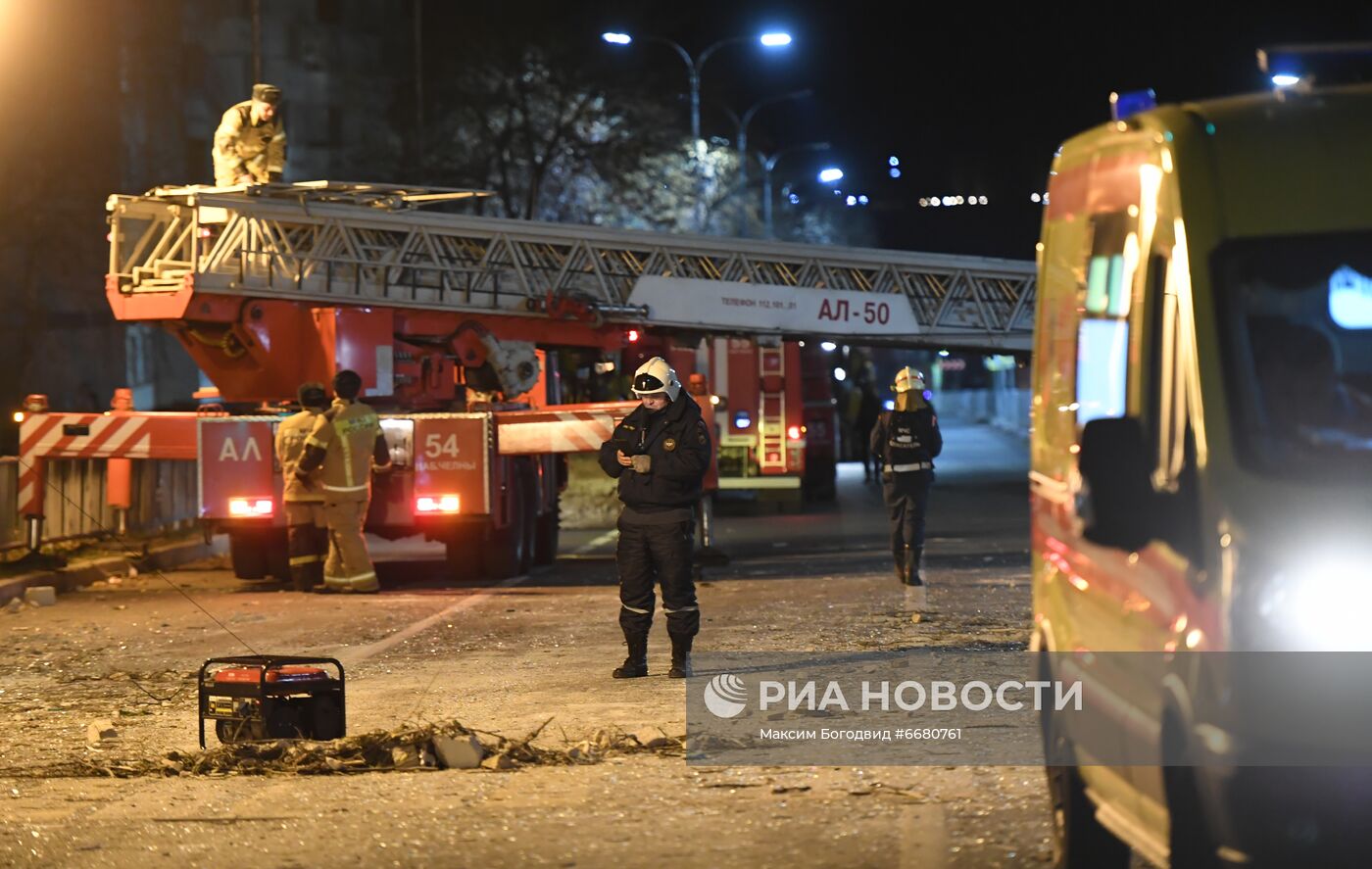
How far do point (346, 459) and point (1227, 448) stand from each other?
11282 millimetres

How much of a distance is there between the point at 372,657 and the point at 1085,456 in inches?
304

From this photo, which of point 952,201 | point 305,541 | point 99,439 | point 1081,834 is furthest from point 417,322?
point 952,201

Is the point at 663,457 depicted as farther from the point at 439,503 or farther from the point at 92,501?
the point at 92,501

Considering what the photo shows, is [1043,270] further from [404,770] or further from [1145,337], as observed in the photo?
[404,770]

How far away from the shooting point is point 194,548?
64.8 feet

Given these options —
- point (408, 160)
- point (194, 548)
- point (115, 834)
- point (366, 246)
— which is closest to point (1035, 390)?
point (115, 834)

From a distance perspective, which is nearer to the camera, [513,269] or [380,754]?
[380,754]

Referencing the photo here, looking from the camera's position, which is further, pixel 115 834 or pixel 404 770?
pixel 404 770

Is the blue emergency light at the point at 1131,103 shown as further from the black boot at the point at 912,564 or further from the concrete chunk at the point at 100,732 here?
the black boot at the point at 912,564

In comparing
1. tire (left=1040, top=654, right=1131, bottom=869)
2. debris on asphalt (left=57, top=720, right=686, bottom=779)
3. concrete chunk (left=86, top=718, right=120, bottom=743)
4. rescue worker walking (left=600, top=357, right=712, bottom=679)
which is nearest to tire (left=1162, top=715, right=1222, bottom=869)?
tire (left=1040, top=654, right=1131, bottom=869)

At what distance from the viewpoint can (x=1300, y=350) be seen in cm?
442

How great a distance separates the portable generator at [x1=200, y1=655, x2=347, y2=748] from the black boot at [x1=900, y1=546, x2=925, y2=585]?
275 inches

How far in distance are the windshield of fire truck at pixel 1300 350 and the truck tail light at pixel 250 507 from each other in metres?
12.1

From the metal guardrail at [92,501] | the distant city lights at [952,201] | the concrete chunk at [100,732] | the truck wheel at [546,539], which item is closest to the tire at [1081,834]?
the concrete chunk at [100,732]
